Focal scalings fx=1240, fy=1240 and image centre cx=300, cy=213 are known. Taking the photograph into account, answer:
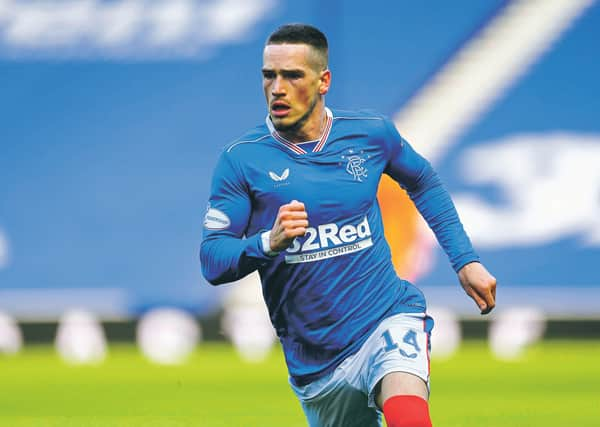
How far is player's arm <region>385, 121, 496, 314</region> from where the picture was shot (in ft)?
17.3

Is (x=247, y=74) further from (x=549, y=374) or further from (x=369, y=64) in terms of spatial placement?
(x=549, y=374)

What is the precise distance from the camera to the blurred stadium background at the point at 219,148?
13.4 m

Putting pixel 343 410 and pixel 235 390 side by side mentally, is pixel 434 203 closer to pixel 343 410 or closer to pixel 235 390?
pixel 343 410

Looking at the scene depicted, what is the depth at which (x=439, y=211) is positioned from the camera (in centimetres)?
551

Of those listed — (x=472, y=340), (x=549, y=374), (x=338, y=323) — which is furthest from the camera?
(x=472, y=340)

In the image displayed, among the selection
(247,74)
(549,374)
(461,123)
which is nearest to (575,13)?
(461,123)

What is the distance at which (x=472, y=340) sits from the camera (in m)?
13.3

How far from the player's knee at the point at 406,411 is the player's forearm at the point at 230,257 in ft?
2.39

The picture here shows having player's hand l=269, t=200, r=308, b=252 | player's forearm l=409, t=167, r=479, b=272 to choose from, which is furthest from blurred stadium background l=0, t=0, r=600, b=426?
player's hand l=269, t=200, r=308, b=252

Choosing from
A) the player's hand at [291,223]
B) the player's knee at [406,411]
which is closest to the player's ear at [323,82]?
the player's hand at [291,223]

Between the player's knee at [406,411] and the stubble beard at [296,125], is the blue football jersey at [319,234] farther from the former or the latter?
the player's knee at [406,411]

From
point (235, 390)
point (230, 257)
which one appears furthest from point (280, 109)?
point (235, 390)

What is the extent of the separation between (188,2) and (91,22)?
1.11 metres

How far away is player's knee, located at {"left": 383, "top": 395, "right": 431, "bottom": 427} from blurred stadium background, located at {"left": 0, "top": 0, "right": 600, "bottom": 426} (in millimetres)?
8196
